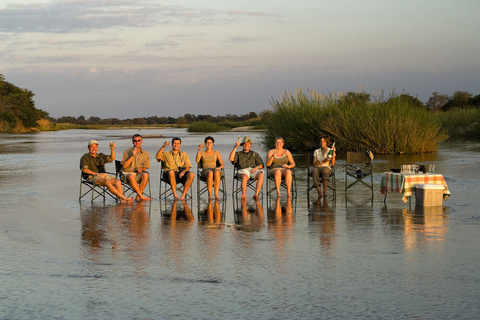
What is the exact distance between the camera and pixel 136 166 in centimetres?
1416

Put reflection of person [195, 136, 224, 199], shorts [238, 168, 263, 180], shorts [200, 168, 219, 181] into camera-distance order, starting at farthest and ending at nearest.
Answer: shorts [238, 168, 263, 180] → shorts [200, 168, 219, 181] → reflection of person [195, 136, 224, 199]

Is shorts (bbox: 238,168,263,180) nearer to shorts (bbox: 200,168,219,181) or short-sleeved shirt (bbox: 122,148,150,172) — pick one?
shorts (bbox: 200,168,219,181)

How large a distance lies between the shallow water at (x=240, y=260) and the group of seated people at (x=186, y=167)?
832 mm

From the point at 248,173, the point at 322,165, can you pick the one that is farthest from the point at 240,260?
the point at 322,165

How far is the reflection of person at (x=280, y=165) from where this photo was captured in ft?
46.9

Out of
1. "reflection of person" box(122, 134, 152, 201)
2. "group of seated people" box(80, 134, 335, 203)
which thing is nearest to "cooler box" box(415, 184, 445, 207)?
"group of seated people" box(80, 134, 335, 203)

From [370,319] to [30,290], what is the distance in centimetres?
301

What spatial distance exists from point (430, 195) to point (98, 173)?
247 inches

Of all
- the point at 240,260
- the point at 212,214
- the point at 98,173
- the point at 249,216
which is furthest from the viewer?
the point at 98,173

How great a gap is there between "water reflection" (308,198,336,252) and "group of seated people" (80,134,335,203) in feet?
3.70

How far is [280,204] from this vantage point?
516 inches

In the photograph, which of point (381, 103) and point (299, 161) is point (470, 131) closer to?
point (381, 103)

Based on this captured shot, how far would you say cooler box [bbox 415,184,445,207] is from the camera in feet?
39.8

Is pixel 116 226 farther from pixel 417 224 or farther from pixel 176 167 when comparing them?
pixel 417 224
